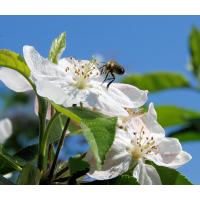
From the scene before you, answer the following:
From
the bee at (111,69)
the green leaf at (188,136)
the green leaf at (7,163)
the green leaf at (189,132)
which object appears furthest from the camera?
the green leaf at (188,136)

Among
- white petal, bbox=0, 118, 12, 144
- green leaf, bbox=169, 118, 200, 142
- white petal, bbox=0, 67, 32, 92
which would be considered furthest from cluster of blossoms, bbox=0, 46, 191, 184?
green leaf, bbox=169, 118, 200, 142

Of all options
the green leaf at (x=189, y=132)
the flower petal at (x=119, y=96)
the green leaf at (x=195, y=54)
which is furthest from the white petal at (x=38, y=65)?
the green leaf at (x=195, y=54)

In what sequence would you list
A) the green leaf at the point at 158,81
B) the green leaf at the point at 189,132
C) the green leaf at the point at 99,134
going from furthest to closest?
the green leaf at the point at 158,81
the green leaf at the point at 189,132
the green leaf at the point at 99,134

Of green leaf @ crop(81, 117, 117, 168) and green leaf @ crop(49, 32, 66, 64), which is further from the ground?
green leaf @ crop(49, 32, 66, 64)

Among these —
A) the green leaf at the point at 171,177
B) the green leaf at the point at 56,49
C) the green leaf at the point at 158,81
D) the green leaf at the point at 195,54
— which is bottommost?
the green leaf at the point at 171,177

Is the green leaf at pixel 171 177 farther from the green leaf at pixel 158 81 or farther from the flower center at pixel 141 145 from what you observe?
the green leaf at pixel 158 81

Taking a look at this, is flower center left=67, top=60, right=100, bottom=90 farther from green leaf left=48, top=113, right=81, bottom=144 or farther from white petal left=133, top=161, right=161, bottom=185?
white petal left=133, top=161, right=161, bottom=185

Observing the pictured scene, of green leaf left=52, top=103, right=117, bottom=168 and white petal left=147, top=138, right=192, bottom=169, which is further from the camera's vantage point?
white petal left=147, top=138, right=192, bottom=169

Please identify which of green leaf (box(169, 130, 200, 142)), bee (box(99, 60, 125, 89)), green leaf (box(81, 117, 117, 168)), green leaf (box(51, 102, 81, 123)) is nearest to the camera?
green leaf (box(81, 117, 117, 168))
